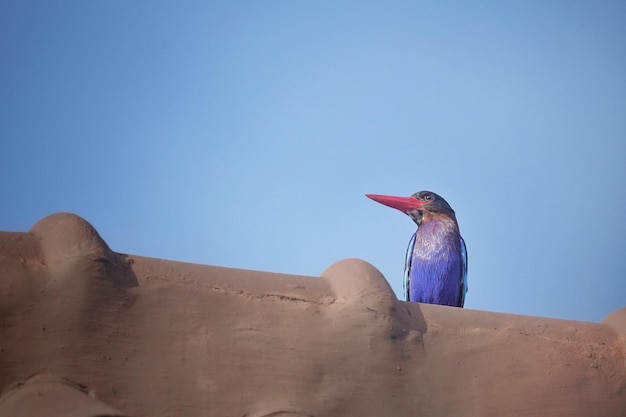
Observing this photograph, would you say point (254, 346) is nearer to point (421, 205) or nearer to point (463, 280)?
point (463, 280)

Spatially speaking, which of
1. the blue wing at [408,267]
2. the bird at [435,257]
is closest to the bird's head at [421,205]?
the bird at [435,257]

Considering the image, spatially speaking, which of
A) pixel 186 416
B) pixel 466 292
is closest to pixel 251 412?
pixel 186 416

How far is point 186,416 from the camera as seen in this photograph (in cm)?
228

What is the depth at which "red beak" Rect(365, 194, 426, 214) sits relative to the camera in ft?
16.3

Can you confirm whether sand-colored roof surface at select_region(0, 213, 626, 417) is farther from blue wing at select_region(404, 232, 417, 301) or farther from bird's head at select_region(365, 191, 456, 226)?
bird's head at select_region(365, 191, 456, 226)

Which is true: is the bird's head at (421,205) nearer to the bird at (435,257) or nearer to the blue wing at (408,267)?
the bird at (435,257)

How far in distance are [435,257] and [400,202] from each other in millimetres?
601

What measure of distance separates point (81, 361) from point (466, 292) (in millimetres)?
2841

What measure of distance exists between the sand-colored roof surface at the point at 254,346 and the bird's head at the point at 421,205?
6.38 feet

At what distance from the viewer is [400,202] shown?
504cm

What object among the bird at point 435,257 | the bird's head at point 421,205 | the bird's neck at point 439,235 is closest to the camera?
the bird at point 435,257

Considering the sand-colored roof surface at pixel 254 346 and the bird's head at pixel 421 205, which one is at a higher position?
the bird's head at pixel 421 205

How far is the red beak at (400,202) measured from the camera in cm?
498

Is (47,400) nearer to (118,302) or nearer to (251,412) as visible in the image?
(118,302)
